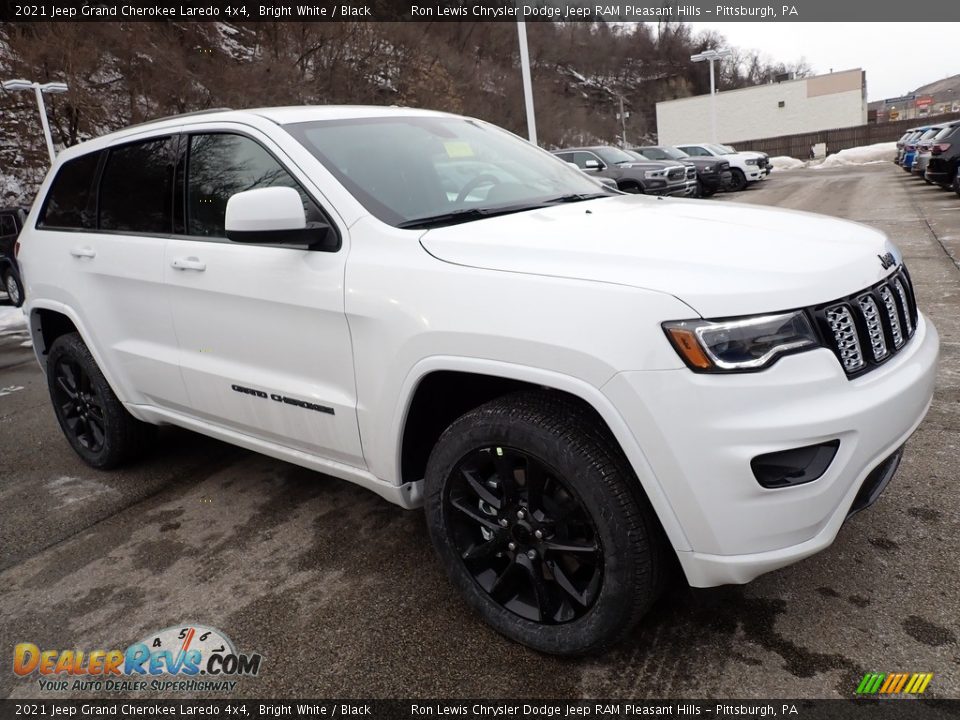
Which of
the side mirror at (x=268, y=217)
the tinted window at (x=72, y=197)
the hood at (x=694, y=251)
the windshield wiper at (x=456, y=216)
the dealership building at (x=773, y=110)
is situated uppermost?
the dealership building at (x=773, y=110)

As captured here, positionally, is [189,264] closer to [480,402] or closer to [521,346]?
[480,402]

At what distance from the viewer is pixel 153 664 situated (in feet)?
8.01

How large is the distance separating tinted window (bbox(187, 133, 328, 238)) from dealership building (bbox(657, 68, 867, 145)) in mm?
57525

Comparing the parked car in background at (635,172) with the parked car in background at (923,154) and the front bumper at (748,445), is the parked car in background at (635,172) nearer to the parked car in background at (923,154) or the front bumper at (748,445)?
the parked car in background at (923,154)

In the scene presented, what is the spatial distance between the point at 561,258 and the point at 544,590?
1029mm

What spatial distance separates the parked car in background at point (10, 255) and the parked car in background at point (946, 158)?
17420 mm

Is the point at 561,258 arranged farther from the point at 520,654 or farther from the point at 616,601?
the point at 520,654

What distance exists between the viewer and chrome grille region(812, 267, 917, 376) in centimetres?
194

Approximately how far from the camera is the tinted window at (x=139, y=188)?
3306 mm

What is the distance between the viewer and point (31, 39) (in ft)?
74.2

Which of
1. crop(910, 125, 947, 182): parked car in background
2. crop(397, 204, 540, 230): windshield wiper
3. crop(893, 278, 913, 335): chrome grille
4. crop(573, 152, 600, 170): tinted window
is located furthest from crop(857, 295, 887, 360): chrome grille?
crop(910, 125, 947, 182): parked car in background

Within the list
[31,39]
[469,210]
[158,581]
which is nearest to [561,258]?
[469,210]

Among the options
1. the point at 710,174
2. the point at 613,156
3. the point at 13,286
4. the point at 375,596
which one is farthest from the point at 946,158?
the point at 13,286

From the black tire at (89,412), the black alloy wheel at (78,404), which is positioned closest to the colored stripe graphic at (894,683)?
the black tire at (89,412)
